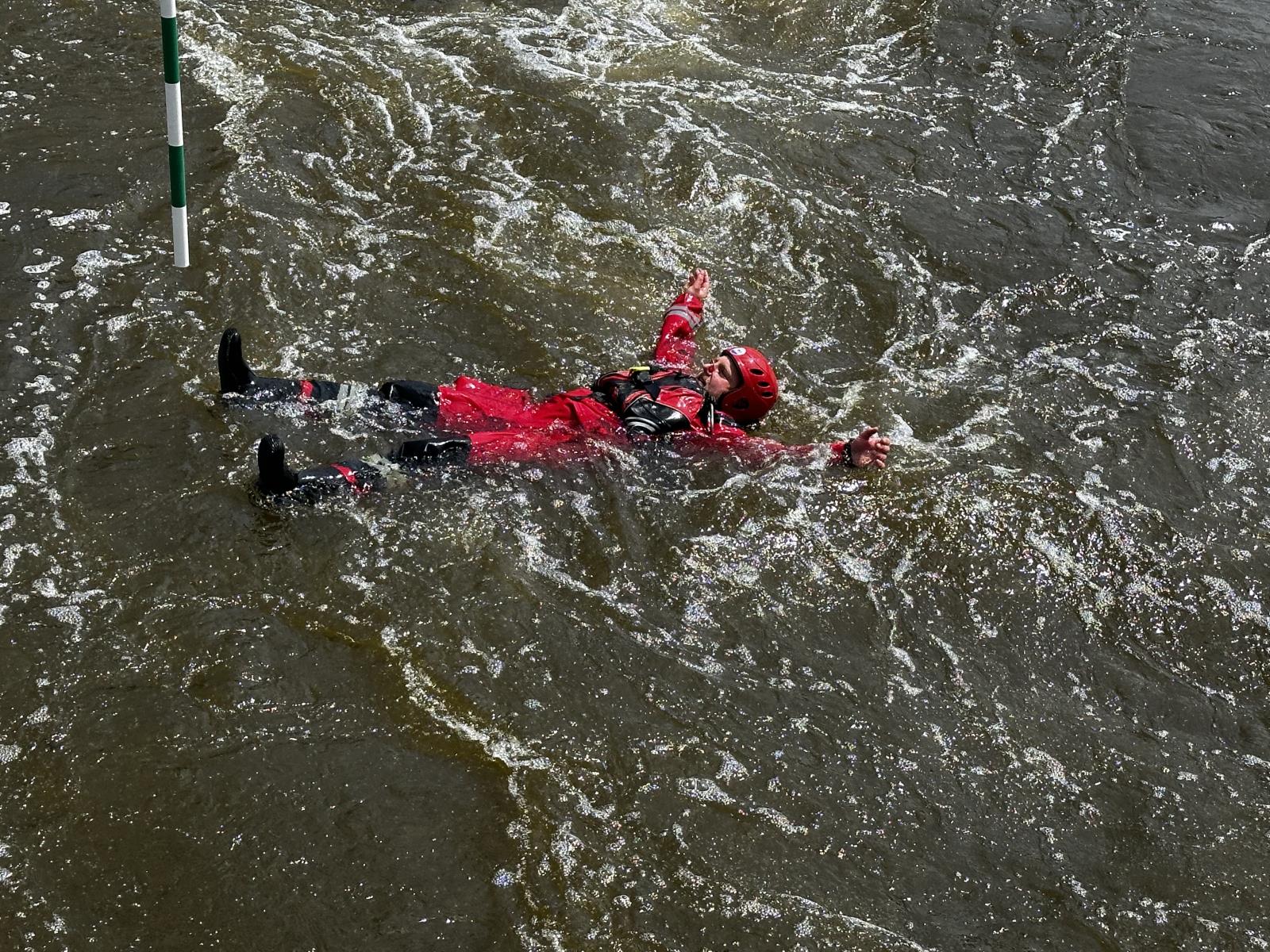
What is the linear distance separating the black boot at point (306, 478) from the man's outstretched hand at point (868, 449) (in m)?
2.66

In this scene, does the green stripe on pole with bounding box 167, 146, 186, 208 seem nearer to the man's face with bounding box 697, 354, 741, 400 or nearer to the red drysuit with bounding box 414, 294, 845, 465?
the red drysuit with bounding box 414, 294, 845, 465

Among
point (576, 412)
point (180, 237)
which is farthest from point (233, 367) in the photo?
point (576, 412)

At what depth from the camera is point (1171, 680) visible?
18.7ft

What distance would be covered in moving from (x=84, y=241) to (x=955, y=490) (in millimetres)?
5786

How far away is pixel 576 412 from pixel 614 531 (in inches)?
32.6

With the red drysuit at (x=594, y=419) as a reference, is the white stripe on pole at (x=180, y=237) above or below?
above

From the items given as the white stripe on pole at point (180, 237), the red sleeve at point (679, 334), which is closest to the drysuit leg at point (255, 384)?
the white stripe on pole at point (180, 237)

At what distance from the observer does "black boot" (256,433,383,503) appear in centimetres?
552

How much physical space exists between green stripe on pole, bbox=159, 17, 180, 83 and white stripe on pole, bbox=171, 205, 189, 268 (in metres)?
0.77

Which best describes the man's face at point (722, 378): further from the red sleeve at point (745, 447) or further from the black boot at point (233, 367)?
the black boot at point (233, 367)

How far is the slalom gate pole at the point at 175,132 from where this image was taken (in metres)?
6.41

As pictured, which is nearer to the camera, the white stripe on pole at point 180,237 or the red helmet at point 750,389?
the red helmet at point 750,389

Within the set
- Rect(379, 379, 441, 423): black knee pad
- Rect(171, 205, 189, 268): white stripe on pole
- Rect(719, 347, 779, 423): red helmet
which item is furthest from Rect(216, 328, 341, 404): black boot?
Rect(719, 347, 779, 423): red helmet

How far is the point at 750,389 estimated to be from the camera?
6652 millimetres
